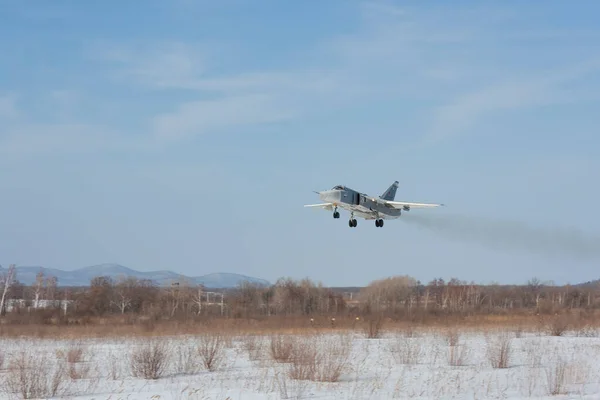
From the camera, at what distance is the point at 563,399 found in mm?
13188

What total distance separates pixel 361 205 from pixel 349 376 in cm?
2041

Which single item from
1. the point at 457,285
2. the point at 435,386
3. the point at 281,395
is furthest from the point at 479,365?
the point at 457,285

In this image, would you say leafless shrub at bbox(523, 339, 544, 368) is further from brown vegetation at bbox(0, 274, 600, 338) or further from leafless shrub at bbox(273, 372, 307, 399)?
leafless shrub at bbox(273, 372, 307, 399)

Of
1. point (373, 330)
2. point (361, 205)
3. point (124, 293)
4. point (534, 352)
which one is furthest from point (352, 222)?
point (124, 293)

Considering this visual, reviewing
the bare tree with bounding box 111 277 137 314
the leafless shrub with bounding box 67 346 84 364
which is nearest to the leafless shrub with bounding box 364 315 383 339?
the leafless shrub with bounding box 67 346 84 364

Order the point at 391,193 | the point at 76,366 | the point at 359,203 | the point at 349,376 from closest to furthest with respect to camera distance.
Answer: the point at 349,376 → the point at 76,366 → the point at 359,203 → the point at 391,193

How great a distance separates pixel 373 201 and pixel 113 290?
5099 cm

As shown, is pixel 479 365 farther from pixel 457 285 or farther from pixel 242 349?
pixel 457 285

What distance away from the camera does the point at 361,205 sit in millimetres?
37000

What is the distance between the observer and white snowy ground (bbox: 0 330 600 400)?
1438 centimetres

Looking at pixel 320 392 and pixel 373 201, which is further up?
pixel 373 201

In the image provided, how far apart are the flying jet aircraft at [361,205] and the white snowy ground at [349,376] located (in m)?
12.0

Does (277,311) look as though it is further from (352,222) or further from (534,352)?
(534,352)

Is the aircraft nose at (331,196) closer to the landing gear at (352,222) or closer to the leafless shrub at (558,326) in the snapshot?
the landing gear at (352,222)
